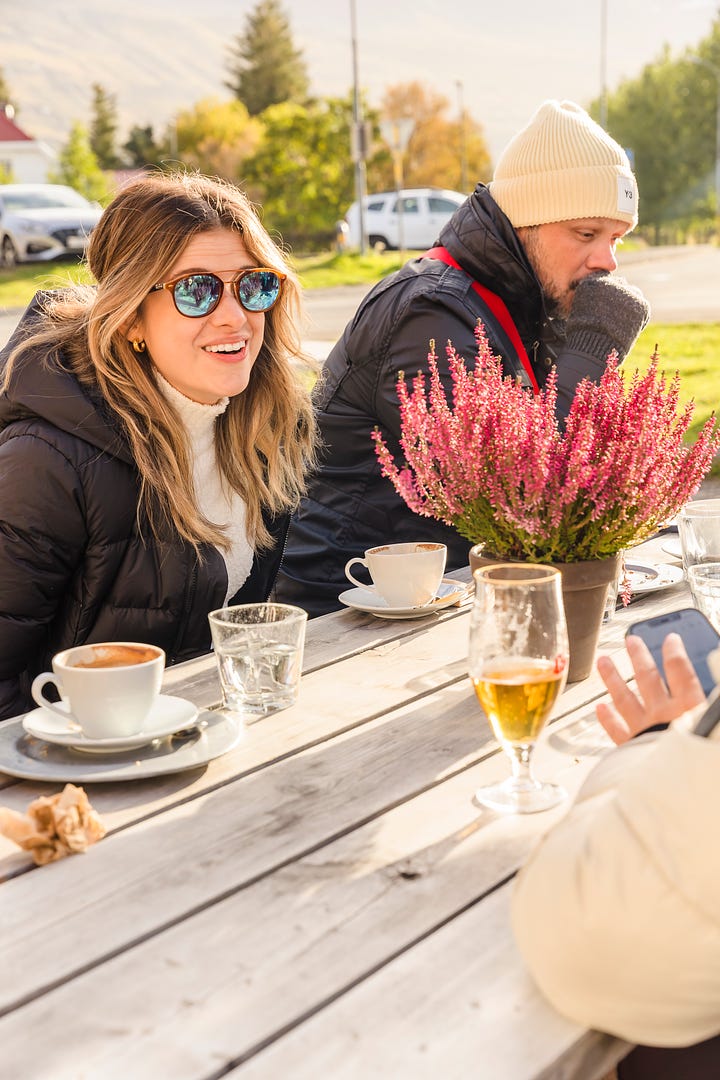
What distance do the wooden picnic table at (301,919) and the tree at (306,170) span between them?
3673cm

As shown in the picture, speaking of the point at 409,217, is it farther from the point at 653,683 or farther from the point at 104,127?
the point at 104,127

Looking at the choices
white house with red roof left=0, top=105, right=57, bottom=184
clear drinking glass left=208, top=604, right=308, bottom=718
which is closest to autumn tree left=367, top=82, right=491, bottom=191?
white house with red roof left=0, top=105, right=57, bottom=184

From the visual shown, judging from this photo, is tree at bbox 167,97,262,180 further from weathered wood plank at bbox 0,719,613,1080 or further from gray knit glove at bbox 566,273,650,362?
weathered wood plank at bbox 0,719,613,1080

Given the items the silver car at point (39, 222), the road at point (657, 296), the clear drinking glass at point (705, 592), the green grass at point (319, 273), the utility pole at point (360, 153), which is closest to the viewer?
the clear drinking glass at point (705, 592)

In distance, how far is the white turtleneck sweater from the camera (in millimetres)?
2588

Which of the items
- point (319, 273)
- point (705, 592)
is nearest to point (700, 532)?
point (705, 592)

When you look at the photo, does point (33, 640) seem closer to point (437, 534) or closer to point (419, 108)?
point (437, 534)

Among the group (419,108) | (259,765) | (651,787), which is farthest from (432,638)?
(419,108)

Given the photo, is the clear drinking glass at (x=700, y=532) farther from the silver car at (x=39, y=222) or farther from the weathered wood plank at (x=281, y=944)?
the silver car at (x=39, y=222)

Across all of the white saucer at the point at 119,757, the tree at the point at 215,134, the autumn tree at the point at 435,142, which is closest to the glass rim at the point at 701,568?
the white saucer at the point at 119,757

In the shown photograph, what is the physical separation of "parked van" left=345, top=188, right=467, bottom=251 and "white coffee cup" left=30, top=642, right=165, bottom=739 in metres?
26.3

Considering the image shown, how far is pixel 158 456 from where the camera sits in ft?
7.94

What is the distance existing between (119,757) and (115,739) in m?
0.03

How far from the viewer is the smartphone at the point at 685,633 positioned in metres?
1.46
